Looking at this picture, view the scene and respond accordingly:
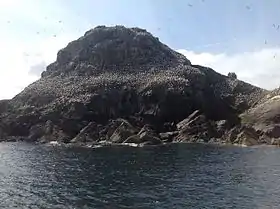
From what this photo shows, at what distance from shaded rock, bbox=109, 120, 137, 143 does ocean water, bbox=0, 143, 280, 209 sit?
33.7m

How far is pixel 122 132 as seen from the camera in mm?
167125

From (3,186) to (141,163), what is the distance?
36407 mm

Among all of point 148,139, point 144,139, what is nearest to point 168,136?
point 148,139

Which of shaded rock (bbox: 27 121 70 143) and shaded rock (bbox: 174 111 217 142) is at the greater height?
shaded rock (bbox: 174 111 217 142)

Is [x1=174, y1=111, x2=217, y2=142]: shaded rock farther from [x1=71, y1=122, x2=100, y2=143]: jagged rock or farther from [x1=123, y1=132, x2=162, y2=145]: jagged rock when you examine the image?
[x1=71, y1=122, x2=100, y2=143]: jagged rock

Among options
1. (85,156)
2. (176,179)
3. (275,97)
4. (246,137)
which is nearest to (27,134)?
(85,156)

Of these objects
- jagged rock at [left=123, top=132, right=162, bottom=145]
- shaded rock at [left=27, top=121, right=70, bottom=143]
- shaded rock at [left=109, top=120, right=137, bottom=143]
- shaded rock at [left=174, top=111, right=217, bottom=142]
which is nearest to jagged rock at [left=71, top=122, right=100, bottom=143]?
shaded rock at [left=27, top=121, right=70, bottom=143]

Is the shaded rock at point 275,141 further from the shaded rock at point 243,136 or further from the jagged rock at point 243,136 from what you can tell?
the shaded rock at point 243,136

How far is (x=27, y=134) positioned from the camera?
19325 centimetres

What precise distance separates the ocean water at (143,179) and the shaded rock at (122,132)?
33726 millimetres

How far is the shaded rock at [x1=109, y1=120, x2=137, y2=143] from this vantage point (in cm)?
16480

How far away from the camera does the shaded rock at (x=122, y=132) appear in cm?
16480

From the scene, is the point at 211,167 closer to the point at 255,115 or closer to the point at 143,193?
the point at 143,193

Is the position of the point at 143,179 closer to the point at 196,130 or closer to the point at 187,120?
the point at 196,130
